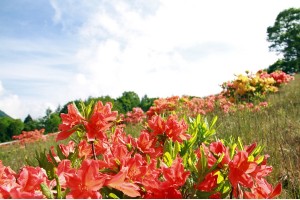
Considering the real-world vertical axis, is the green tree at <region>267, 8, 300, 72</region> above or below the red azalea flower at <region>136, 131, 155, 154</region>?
above

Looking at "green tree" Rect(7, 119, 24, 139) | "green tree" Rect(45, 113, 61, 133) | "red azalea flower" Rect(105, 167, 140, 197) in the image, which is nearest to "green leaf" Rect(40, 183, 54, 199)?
"red azalea flower" Rect(105, 167, 140, 197)

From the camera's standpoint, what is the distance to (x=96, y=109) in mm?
1465

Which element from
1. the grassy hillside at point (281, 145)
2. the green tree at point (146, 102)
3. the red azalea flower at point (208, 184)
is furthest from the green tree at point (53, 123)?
the red azalea flower at point (208, 184)

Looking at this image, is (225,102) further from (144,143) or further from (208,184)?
(208,184)

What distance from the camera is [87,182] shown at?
972 millimetres

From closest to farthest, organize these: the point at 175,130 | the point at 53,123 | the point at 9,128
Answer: the point at 175,130, the point at 53,123, the point at 9,128

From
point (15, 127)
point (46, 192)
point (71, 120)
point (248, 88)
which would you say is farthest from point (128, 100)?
point (46, 192)

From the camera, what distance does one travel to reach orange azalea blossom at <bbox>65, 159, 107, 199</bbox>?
964mm

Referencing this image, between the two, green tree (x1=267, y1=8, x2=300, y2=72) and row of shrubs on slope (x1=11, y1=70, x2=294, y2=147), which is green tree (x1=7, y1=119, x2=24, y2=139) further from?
green tree (x1=267, y1=8, x2=300, y2=72)

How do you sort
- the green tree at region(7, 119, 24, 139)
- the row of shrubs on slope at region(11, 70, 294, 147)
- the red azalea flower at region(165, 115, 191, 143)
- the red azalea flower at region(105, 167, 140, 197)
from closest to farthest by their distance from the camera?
the red azalea flower at region(105, 167, 140, 197) < the red azalea flower at region(165, 115, 191, 143) < the row of shrubs on slope at region(11, 70, 294, 147) < the green tree at region(7, 119, 24, 139)

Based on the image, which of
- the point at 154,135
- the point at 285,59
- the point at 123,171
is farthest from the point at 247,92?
the point at 285,59

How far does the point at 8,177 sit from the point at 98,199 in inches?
16.5

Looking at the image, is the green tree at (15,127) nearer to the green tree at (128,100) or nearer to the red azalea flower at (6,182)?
the green tree at (128,100)

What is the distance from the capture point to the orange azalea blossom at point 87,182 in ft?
3.16
